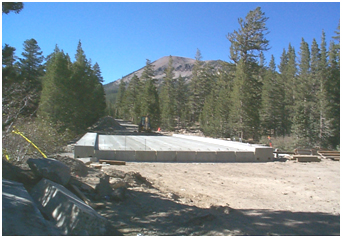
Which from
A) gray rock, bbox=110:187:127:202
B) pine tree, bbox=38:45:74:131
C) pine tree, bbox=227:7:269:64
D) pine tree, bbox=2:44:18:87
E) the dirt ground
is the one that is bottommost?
the dirt ground

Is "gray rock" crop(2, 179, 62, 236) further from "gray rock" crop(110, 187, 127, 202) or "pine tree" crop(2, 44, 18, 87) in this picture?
"pine tree" crop(2, 44, 18, 87)

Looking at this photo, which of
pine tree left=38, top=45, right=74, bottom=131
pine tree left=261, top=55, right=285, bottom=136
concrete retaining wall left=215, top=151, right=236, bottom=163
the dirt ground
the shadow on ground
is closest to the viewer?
the shadow on ground

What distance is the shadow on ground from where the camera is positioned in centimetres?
437

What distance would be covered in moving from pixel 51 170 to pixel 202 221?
3045 millimetres

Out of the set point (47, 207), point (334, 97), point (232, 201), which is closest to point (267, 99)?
point (334, 97)

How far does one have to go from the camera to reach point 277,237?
4.18 meters

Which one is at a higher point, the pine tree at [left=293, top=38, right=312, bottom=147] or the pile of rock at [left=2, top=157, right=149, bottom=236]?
the pine tree at [left=293, top=38, right=312, bottom=147]

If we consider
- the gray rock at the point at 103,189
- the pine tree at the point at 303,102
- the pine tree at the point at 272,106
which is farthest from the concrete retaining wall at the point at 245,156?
the pine tree at the point at 272,106

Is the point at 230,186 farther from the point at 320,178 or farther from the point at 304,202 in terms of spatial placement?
the point at 320,178

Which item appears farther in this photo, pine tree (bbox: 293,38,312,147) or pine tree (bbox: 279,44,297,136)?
pine tree (bbox: 279,44,297,136)

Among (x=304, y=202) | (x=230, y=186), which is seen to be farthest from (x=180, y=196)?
(x=304, y=202)

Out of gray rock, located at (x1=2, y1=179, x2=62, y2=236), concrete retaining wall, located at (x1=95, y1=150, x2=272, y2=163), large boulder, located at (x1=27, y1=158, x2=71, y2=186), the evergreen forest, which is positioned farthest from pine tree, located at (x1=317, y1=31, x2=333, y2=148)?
gray rock, located at (x1=2, y1=179, x2=62, y2=236)

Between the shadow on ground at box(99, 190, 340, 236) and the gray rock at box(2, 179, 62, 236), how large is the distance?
44.5 inches

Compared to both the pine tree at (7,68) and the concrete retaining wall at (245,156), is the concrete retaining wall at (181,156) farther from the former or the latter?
the pine tree at (7,68)
